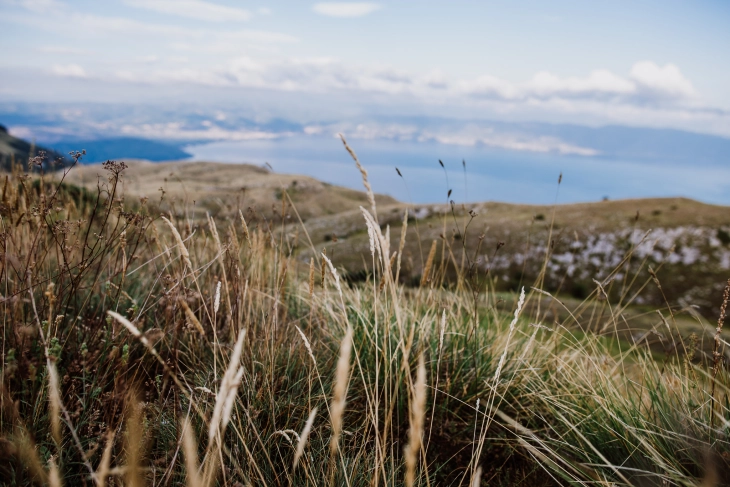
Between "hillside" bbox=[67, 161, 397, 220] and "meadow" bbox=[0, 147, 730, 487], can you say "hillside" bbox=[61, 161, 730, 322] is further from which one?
"meadow" bbox=[0, 147, 730, 487]

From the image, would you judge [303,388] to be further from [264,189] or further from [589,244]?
[264,189]

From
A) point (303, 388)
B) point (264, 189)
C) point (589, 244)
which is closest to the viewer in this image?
point (303, 388)

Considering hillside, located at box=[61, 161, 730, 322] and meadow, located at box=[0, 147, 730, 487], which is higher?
meadow, located at box=[0, 147, 730, 487]

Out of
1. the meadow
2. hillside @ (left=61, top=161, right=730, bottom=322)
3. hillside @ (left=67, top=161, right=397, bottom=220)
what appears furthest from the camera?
hillside @ (left=67, top=161, right=397, bottom=220)

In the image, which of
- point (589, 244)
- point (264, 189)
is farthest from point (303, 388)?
point (264, 189)

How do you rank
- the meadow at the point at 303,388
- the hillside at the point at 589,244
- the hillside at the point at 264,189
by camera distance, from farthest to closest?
the hillside at the point at 264,189, the hillside at the point at 589,244, the meadow at the point at 303,388

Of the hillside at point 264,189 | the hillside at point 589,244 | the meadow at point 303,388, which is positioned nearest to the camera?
the meadow at point 303,388

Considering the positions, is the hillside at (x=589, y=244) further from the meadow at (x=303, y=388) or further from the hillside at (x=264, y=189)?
the meadow at (x=303, y=388)

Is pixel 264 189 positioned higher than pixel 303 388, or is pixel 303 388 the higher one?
pixel 303 388

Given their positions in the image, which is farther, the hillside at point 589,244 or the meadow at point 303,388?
the hillside at point 589,244

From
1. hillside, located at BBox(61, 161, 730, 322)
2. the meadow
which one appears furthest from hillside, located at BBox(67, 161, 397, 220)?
the meadow

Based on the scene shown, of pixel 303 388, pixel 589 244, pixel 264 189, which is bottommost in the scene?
pixel 264 189

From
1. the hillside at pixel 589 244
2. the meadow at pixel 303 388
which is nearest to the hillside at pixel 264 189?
the hillside at pixel 589 244

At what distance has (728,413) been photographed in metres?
2.72
